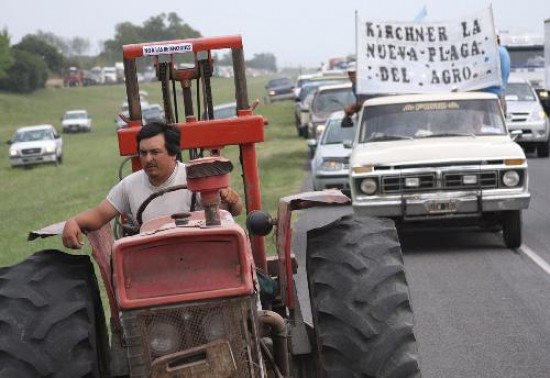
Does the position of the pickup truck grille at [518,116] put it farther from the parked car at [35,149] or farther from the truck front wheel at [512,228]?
the parked car at [35,149]

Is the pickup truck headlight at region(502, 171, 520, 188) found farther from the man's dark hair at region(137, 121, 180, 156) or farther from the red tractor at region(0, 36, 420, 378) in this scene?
the man's dark hair at region(137, 121, 180, 156)

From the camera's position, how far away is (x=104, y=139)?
222ft

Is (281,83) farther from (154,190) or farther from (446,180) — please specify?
(154,190)

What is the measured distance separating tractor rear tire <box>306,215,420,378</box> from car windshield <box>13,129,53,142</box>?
42897 millimetres

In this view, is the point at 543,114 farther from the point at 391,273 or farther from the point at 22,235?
the point at 391,273

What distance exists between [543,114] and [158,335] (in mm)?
26630

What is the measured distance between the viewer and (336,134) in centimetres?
2356

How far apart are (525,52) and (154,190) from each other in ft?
125

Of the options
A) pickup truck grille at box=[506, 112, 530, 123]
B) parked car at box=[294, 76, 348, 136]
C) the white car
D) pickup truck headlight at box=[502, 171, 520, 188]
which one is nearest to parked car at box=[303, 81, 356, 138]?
pickup truck grille at box=[506, 112, 530, 123]

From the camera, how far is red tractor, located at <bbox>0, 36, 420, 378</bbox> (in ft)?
17.2

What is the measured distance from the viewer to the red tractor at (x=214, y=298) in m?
5.23

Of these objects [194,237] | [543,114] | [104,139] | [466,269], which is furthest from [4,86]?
[194,237]

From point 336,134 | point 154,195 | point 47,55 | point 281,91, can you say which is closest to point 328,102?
point 336,134

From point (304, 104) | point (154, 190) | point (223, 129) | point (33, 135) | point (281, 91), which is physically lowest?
point (281, 91)
